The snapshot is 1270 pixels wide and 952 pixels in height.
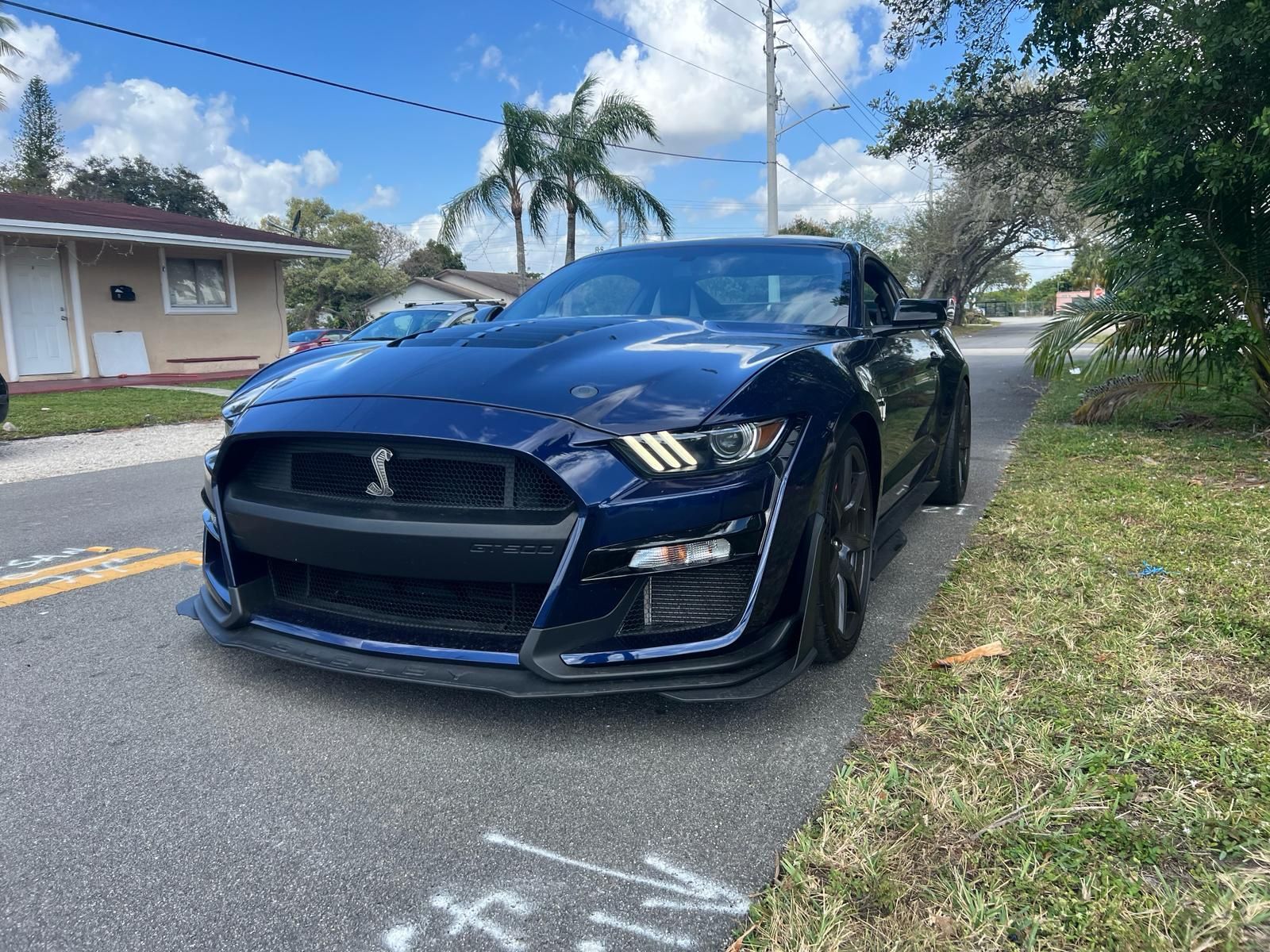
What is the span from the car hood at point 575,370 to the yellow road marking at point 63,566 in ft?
6.25

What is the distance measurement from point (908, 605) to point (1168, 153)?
16.5 ft

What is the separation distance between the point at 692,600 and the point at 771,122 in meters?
23.1

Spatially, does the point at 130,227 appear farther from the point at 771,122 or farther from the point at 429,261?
the point at 429,261

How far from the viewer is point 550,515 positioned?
2316 millimetres

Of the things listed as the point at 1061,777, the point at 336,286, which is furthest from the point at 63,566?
the point at 336,286

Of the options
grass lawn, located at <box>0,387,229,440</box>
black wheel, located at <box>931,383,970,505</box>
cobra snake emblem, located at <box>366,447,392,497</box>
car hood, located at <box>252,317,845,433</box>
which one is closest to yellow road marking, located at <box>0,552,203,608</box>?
car hood, located at <box>252,317,845,433</box>

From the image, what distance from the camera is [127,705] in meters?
2.76

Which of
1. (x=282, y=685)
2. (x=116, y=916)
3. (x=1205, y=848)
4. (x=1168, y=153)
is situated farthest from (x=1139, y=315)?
(x=116, y=916)

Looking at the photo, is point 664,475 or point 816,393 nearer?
point 664,475

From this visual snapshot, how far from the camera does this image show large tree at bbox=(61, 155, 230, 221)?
4934cm

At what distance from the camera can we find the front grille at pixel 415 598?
2.41 meters

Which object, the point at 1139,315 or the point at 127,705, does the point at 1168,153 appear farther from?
the point at 127,705

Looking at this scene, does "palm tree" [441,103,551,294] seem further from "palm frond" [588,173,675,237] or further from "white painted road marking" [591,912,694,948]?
"white painted road marking" [591,912,694,948]

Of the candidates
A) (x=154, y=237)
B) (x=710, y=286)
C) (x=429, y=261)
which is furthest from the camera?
(x=429, y=261)
